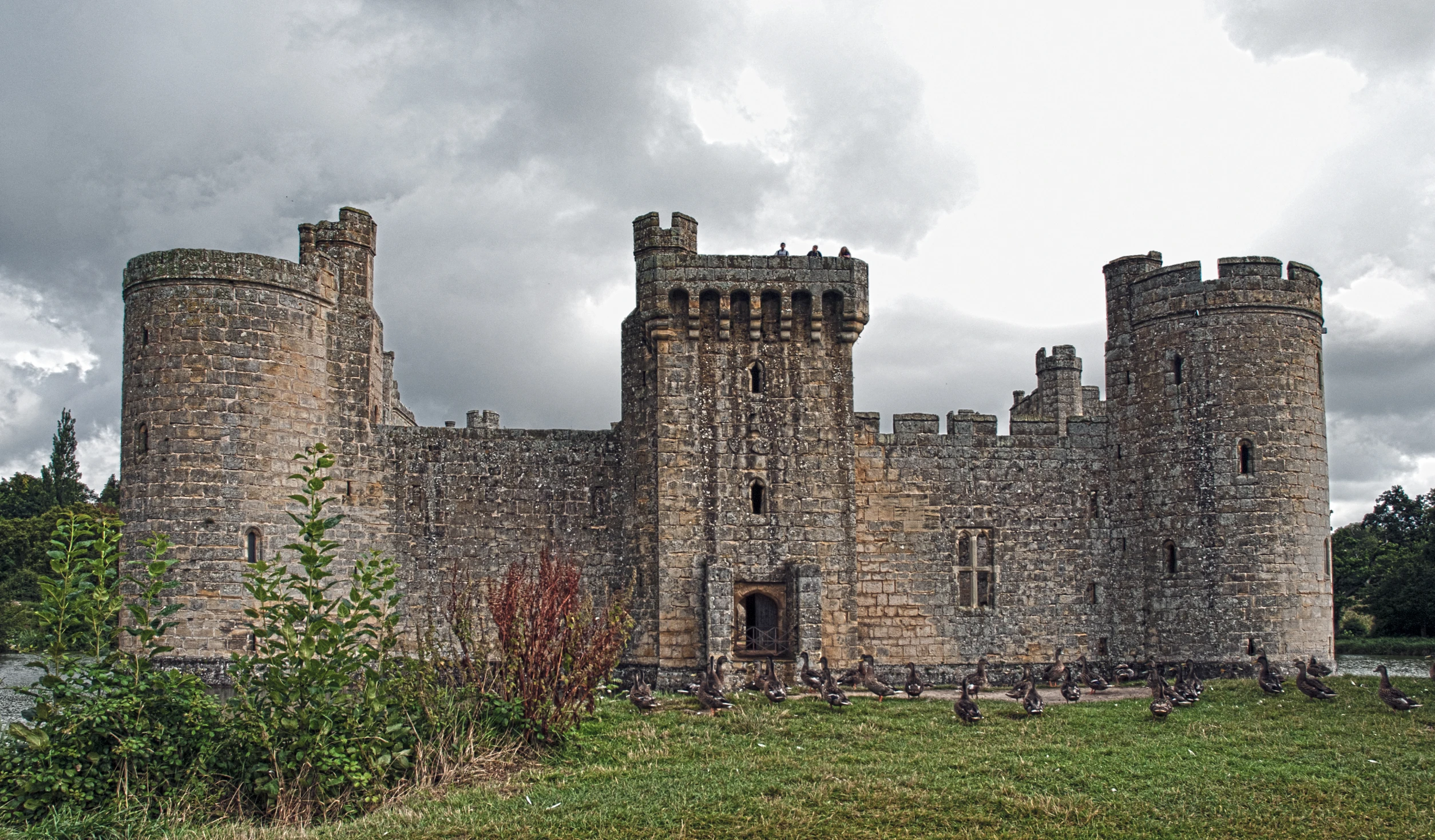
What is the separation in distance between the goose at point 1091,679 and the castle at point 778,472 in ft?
1.69

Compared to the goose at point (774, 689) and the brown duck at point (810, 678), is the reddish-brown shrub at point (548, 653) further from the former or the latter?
the brown duck at point (810, 678)

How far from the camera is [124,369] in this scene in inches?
899

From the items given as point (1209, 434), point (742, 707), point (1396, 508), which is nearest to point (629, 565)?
point (742, 707)

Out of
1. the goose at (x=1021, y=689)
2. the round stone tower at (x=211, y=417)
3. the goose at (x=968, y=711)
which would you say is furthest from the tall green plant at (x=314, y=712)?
the goose at (x=1021, y=689)

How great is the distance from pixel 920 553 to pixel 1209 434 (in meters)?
6.50

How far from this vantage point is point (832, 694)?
726 inches

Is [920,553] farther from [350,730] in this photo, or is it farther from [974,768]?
[350,730]

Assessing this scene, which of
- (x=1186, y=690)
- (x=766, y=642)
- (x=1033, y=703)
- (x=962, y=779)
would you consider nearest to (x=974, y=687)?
(x=1033, y=703)

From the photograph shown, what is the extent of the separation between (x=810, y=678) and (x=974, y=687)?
2.91 meters

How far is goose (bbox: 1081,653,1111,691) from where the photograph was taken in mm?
21859

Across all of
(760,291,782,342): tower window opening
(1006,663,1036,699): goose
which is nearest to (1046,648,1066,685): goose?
(1006,663,1036,699): goose

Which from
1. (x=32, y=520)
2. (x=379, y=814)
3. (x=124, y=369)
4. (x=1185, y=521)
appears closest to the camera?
(x=379, y=814)

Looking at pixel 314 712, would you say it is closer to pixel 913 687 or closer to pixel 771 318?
pixel 913 687

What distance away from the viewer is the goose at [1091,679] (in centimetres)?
2186
